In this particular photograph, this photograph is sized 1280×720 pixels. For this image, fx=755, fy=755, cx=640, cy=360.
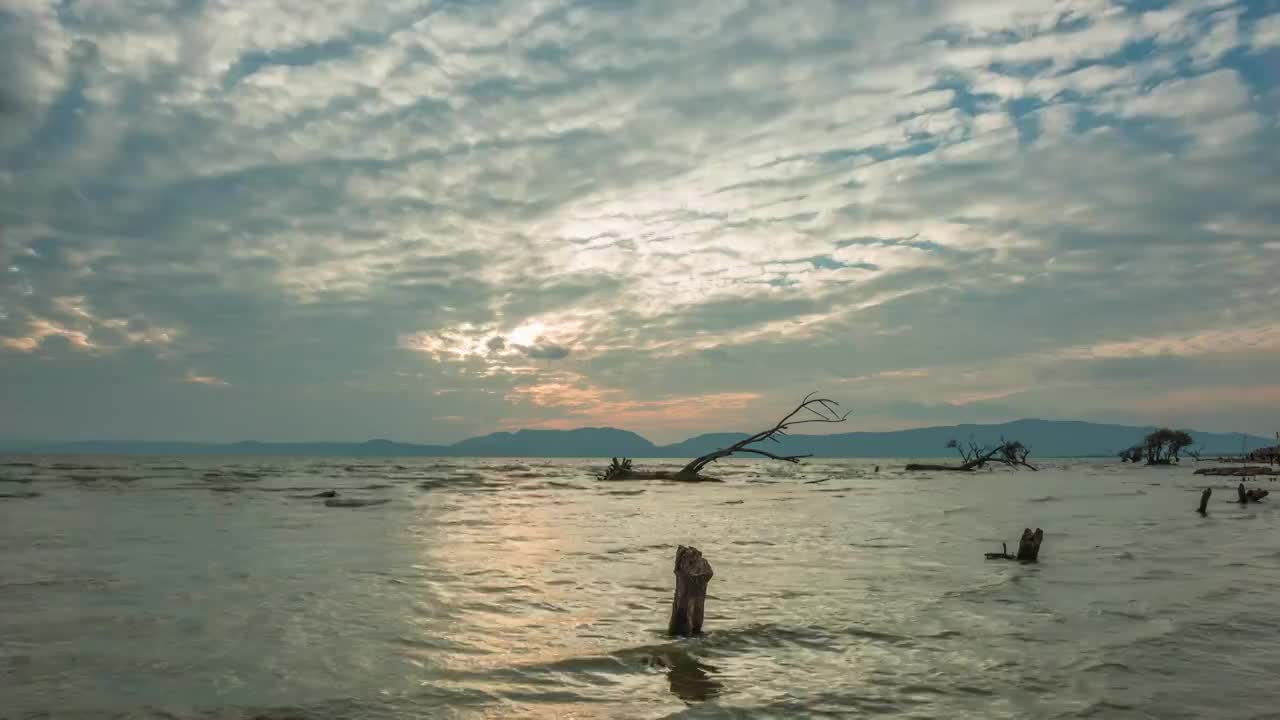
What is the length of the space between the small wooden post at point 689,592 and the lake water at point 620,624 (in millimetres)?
275

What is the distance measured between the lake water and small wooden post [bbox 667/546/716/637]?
10.8 inches

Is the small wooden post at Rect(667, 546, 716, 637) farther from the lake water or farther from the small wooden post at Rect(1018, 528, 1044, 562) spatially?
the small wooden post at Rect(1018, 528, 1044, 562)

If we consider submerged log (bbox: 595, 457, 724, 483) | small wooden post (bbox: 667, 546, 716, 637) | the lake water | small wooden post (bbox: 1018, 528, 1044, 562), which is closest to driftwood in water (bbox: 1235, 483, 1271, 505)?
the lake water

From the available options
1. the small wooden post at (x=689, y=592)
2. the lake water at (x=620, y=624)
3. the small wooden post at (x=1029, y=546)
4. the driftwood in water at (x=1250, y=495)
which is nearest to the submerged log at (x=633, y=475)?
the driftwood in water at (x=1250, y=495)

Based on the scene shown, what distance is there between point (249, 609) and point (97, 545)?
32.6 ft

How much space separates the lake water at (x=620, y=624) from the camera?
7.01 meters

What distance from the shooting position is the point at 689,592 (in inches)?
364

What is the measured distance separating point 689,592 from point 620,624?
145 cm

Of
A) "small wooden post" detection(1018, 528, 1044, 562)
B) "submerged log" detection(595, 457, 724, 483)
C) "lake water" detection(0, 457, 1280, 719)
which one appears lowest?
"submerged log" detection(595, 457, 724, 483)

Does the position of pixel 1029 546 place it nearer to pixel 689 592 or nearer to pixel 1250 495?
pixel 689 592

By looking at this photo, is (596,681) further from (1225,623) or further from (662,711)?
(1225,623)

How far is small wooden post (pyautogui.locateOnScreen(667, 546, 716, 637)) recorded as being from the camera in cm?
912

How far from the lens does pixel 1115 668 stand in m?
7.99

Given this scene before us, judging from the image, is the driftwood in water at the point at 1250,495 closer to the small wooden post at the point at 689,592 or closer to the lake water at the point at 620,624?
the lake water at the point at 620,624
